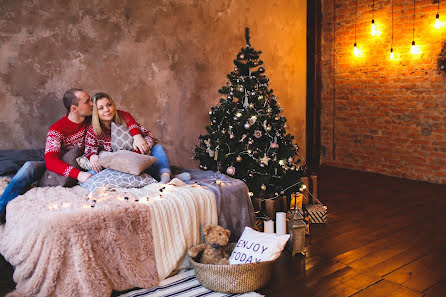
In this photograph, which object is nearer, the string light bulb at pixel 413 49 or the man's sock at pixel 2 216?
the man's sock at pixel 2 216

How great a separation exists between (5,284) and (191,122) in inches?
101

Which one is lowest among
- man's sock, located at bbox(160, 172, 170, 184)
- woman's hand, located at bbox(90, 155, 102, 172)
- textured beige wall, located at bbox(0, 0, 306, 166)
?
man's sock, located at bbox(160, 172, 170, 184)

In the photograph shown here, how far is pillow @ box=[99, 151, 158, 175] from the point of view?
10.0 feet

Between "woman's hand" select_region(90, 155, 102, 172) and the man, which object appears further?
"woman's hand" select_region(90, 155, 102, 172)

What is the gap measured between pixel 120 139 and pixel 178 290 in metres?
1.32

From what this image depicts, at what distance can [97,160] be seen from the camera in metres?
3.16

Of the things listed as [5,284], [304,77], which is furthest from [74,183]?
[304,77]

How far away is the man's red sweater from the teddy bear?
1079mm

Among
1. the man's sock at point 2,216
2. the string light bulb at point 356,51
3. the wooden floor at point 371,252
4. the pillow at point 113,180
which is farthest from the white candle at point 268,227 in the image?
the string light bulb at point 356,51

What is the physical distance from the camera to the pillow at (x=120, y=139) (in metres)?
3.35

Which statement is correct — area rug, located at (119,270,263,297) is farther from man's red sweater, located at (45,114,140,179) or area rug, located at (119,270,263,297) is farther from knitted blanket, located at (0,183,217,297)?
man's red sweater, located at (45,114,140,179)

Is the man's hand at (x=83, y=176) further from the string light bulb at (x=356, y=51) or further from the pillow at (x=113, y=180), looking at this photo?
the string light bulb at (x=356, y=51)

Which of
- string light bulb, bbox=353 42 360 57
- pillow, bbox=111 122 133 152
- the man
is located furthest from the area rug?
string light bulb, bbox=353 42 360 57

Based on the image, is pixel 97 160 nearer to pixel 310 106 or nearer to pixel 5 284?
pixel 5 284
